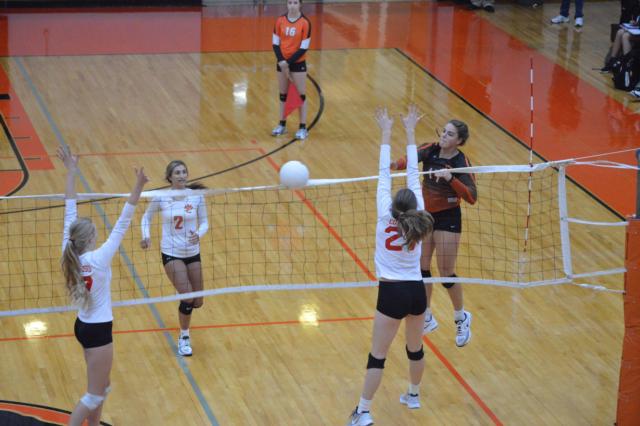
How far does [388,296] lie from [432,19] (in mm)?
13590

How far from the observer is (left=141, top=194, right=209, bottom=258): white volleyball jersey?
912 centimetres

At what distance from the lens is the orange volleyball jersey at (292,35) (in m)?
14.4

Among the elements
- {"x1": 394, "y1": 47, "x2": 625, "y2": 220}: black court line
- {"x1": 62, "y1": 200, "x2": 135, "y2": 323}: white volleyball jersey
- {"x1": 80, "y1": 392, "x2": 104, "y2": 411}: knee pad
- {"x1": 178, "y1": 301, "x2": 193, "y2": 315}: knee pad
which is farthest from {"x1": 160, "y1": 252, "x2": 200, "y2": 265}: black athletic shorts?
{"x1": 394, "y1": 47, "x2": 625, "y2": 220}: black court line

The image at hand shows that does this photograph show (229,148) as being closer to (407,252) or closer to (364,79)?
(364,79)

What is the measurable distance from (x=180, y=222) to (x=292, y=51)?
19.7 ft

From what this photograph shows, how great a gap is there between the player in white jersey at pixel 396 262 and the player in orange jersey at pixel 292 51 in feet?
21.0

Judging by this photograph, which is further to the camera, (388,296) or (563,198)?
(563,198)

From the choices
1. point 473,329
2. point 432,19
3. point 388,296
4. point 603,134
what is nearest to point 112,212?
point 473,329

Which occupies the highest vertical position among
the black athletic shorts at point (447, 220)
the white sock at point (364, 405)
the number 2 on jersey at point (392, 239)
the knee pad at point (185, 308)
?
the number 2 on jersey at point (392, 239)

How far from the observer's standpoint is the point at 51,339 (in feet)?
31.8

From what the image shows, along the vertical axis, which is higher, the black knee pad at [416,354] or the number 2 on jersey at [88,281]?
the number 2 on jersey at [88,281]

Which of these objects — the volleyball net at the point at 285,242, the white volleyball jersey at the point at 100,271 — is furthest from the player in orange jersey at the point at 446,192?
the white volleyball jersey at the point at 100,271

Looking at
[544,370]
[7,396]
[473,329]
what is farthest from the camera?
[473,329]

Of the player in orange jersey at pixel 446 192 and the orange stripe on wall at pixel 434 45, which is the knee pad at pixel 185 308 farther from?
the orange stripe on wall at pixel 434 45
